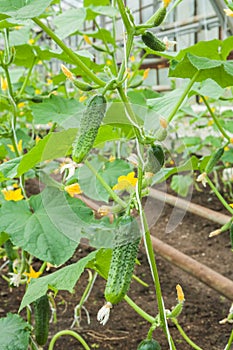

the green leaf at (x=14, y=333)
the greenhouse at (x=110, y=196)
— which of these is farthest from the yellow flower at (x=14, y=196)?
the green leaf at (x=14, y=333)

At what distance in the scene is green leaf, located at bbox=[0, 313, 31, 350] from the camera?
1142mm

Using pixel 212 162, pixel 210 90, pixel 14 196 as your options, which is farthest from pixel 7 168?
pixel 210 90

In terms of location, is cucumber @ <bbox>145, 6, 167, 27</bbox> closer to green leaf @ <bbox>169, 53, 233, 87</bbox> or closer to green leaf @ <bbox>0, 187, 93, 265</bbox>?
green leaf @ <bbox>169, 53, 233, 87</bbox>

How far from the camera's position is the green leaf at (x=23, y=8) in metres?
0.68

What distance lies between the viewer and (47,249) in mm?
1021

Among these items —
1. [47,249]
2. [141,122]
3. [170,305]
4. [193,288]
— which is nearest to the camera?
[141,122]

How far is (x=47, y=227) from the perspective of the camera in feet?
3.52

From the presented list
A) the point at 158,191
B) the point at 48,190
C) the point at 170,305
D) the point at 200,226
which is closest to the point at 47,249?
the point at 48,190

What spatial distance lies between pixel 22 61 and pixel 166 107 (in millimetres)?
970

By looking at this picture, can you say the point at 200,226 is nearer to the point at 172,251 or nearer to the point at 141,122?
the point at 172,251

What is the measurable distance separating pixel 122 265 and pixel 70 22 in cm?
122

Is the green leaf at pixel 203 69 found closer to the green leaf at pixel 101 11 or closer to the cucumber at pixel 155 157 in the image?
the cucumber at pixel 155 157

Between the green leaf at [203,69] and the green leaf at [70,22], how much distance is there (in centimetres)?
73

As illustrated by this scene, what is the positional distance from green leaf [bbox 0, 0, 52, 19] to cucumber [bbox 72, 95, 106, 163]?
0.43ft
